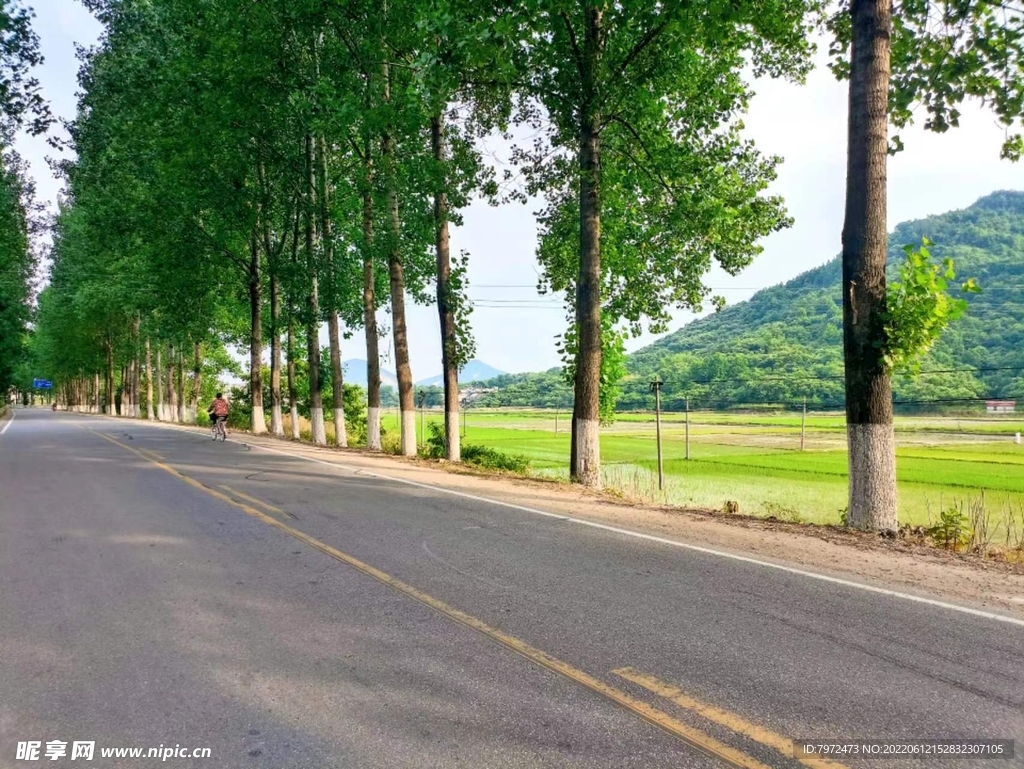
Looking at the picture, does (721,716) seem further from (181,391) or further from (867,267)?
(181,391)

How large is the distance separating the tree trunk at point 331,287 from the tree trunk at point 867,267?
60.9 feet

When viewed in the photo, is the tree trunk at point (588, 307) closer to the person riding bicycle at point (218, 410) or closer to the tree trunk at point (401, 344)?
the tree trunk at point (401, 344)

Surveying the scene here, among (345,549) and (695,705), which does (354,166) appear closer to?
(345,549)

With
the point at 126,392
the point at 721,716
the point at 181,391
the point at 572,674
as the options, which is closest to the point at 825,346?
the point at 181,391

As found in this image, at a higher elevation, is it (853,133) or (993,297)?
(993,297)

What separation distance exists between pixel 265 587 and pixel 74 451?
18152 millimetres

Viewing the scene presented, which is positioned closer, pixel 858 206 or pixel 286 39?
pixel 858 206

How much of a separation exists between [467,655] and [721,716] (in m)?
1.58

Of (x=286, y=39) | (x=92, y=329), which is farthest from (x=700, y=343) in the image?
(x=286, y=39)

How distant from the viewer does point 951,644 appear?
4316mm

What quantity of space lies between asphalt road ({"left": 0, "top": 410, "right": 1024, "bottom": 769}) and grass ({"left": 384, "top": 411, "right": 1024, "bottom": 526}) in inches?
233

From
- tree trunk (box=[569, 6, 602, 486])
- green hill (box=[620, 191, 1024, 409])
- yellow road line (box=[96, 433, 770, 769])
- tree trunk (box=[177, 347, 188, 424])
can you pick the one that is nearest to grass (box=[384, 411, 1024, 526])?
tree trunk (box=[569, 6, 602, 486])

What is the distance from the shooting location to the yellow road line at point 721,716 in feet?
10.00

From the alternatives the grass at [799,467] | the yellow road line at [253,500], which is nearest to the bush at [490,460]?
the grass at [799,467]
